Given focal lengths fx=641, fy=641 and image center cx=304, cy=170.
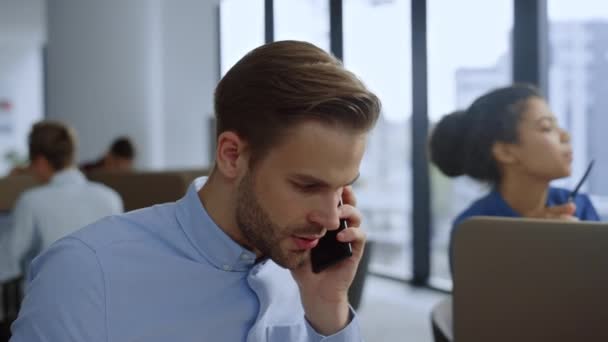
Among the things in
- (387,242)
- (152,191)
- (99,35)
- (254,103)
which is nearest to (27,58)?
(99,35)

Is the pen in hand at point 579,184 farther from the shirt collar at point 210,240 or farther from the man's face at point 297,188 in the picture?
the shirt collar at point 210,240

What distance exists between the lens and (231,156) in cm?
108

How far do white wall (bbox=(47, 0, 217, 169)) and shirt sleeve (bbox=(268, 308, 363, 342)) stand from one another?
574 centimetres

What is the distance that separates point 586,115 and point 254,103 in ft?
11.4

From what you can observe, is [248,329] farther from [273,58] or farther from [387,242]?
[387,242]

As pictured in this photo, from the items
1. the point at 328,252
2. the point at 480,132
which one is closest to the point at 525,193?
the point at 480,132

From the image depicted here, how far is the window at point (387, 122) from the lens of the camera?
5.07 metres

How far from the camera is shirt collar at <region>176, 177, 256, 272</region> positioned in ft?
3.49

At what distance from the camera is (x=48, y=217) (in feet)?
8.94

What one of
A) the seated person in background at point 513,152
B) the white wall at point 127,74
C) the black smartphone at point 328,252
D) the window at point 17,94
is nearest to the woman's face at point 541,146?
the seated person in background at point 513,152

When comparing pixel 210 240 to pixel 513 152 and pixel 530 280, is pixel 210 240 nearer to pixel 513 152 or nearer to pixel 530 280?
pixel 530 280

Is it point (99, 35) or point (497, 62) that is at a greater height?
point (99, 35)

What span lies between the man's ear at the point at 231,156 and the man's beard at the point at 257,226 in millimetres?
20

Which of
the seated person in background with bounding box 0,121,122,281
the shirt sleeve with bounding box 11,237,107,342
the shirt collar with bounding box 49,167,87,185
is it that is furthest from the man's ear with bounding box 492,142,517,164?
the shirt collar with bounding box 49,167,87,185
